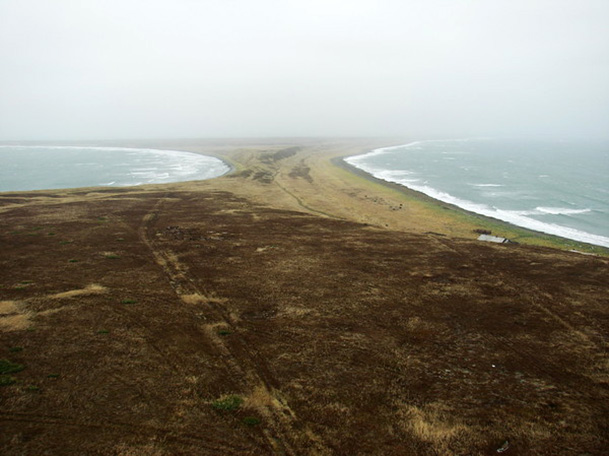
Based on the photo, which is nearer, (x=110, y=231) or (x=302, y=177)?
(x=110, y=231)

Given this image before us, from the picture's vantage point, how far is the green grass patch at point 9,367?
14123 millimetres

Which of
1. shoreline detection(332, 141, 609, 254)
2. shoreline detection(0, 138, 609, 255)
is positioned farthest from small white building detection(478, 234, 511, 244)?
shoreline detection(332, 141, 609, 254)

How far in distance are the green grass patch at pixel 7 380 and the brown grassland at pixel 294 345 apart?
302 mm

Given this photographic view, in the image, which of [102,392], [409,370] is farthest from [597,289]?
[102,392]

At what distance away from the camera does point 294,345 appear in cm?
1759

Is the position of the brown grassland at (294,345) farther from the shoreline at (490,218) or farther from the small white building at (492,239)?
the shoreline at (490,218)

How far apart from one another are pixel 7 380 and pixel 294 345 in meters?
11.8

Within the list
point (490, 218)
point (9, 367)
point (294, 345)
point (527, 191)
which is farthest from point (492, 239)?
point (527, 191)

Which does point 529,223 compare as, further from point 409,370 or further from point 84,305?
point 84,305

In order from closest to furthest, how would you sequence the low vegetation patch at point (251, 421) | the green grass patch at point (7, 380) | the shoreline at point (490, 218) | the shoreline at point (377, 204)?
the low vegetation patch at point (251, 421), the green grass patch at point (7, 380), the shoreline at point (490, 218), the shoreline at point (377, 204)

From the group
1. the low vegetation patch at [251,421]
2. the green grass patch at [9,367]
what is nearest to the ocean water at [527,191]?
the low vegetation patch at [251,421]

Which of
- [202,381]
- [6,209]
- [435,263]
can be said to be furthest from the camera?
[6,209]

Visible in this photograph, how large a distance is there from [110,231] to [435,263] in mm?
32240

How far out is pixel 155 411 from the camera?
1289 cm
